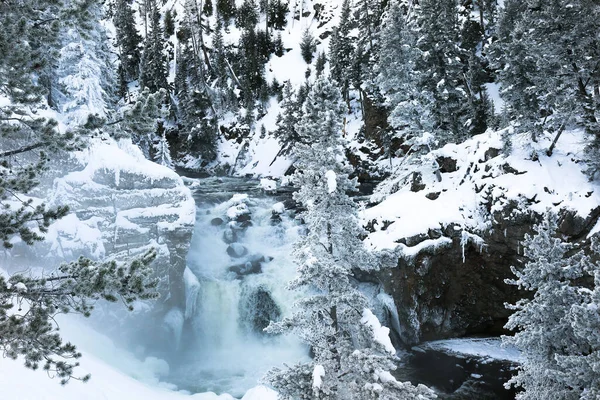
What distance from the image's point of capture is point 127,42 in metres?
66.8

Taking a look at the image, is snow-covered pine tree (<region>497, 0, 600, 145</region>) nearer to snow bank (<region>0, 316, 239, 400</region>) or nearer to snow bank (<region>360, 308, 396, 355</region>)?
snow bank (<region>360, 308, 396, 355</region>)

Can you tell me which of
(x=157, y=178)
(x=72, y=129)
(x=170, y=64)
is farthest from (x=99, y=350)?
(x=170, y=64)

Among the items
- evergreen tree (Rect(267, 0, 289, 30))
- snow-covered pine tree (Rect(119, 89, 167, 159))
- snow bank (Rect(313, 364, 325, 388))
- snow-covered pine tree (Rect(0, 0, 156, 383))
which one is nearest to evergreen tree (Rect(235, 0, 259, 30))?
evergreen tree (Rect(267, 0, 289, 30))

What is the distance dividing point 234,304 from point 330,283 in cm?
1346

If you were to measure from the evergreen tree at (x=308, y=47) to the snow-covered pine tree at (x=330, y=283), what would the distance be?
6322cm

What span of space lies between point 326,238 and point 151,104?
5961 millimetres

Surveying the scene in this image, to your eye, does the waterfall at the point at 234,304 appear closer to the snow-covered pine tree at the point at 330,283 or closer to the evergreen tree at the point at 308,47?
the snow-covered pine tree at the point at 330,283

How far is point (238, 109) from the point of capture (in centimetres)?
6269

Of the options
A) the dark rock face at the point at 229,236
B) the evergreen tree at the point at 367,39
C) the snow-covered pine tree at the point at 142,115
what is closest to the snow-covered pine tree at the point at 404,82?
the dark rock face at the point at 229,236

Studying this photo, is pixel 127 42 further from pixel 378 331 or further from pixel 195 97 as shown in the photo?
pixel 378 331

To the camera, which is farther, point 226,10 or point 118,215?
point 226,10

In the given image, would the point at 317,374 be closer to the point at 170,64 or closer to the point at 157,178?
the point at 157,178

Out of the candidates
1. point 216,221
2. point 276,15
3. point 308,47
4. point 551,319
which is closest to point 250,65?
point 308,47

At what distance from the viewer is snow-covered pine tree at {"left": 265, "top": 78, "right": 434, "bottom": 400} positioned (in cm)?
906
